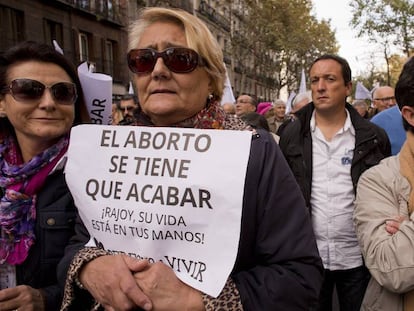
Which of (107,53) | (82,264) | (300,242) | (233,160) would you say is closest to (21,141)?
(82,264)

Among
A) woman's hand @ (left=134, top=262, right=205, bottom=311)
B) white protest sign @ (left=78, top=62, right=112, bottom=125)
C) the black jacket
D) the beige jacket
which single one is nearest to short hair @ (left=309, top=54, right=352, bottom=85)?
the black jacket

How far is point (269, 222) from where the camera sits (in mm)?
1427

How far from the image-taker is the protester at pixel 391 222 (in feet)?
5.78

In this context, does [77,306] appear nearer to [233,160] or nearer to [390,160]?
[233,160]

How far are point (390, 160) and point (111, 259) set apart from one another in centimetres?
139

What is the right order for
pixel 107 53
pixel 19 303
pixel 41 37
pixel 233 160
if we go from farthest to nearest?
pixel 107 53
pixel 41 37
pixel 19 303
pixel 233 160

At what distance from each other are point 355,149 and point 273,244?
1.76 metres

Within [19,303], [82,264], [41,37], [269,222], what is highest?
[41,37]

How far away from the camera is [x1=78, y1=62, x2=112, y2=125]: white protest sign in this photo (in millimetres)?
2197

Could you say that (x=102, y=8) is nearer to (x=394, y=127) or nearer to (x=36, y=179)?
(x=394, y=127)

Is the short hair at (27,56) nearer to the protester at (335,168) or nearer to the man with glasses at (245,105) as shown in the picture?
the protester at (335,168)

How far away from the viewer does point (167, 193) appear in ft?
4.41

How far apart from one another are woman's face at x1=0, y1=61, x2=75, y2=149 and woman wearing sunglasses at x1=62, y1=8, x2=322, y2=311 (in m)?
0.46

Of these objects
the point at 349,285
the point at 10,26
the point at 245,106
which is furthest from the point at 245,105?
the point at 10,26
